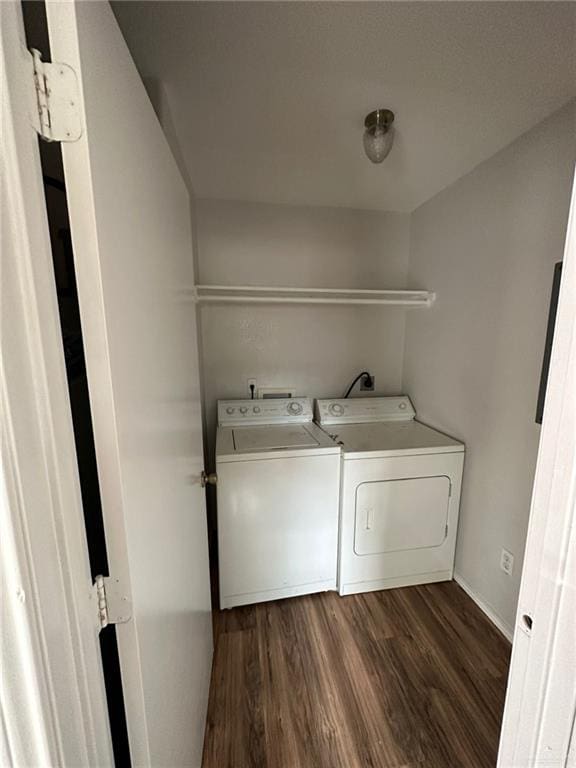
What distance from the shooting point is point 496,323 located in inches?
68.0

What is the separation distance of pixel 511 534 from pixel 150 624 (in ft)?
5.71

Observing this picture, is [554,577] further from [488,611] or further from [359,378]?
[359,378]

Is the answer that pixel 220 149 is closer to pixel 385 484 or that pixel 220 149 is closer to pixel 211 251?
pixel 211 251

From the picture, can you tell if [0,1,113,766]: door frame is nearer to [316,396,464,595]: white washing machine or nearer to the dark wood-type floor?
the dark wood-type floor

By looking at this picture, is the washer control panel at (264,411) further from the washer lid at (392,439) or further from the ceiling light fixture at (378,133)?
the ceiling light fixture at (378,133)

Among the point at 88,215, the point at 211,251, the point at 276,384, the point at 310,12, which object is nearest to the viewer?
the point at 88,215

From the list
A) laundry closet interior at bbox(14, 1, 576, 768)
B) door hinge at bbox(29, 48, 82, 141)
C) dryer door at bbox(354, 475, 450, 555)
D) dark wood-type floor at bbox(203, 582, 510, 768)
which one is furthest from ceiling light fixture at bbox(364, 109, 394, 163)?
dark wood-type floor at bbox(203, 582, 510, 768)

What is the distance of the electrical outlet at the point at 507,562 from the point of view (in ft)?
5.40

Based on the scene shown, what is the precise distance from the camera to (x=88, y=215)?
50cm

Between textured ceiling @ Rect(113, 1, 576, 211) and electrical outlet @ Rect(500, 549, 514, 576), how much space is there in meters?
2.09

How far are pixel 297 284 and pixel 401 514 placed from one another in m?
1.75

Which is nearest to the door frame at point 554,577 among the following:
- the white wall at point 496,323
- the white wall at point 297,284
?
the white wall at point 496,323

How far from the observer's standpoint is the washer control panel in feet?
7.39

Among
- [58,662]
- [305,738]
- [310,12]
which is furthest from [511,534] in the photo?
[310,12]
